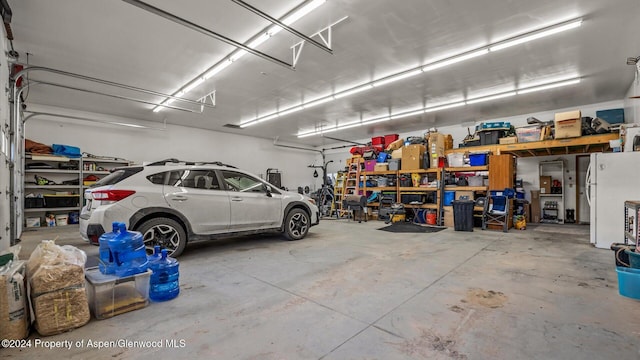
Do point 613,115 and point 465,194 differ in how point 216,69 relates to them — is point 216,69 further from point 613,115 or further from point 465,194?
point 613,115

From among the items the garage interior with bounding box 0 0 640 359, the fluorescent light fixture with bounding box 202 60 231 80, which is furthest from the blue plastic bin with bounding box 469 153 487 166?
the fluorescent light fixture with bounding box 202 60 231 80

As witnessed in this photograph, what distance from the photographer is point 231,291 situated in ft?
8.57

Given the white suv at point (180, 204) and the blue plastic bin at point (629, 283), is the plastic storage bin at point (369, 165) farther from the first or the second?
the blue plastic bin at point (629, 283)

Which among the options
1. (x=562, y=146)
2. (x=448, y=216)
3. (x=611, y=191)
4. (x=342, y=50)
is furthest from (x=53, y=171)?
(x=562, y=146)

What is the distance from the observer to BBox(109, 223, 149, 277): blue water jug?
221 cm

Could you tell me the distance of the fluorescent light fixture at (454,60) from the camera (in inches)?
190

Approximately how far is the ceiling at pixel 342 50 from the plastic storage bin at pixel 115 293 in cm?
351

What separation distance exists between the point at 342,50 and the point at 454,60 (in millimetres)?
2222

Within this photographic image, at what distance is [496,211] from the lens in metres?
6.61

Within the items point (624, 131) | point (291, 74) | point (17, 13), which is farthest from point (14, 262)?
point (624, 131)

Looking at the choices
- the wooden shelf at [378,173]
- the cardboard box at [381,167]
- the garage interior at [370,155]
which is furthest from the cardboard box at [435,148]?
the cardboard box at [381,167]

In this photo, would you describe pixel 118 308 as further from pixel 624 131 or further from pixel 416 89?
pixel 624 131

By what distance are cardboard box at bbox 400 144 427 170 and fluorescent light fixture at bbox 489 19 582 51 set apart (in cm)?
356

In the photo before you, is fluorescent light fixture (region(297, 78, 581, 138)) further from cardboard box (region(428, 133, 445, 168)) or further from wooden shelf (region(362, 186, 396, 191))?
wooden shelf (region(362, 186, 396, 191))
